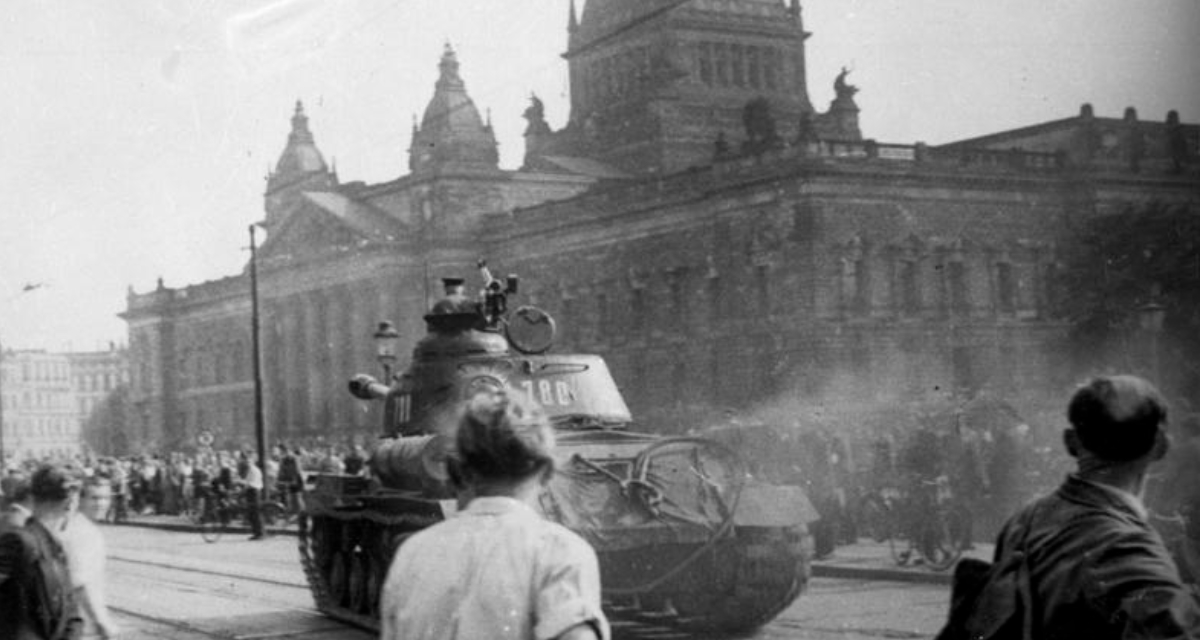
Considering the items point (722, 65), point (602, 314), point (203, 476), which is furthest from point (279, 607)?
point (722, 65)

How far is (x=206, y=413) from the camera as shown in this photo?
91125mm

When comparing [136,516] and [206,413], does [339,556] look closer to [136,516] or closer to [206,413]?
[136,516]

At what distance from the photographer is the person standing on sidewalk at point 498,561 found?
371 centimetres

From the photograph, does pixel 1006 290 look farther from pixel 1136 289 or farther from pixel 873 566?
pixel 873 566

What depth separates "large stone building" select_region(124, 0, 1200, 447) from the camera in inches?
1844

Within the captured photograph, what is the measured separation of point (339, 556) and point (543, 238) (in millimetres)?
45890

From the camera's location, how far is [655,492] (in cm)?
1217

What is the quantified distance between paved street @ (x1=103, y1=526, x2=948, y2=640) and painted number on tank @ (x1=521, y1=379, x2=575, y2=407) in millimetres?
1852

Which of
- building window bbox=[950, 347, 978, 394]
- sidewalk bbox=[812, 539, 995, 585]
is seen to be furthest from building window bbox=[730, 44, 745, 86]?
sidewalk bbox=[812, 539, 995, 585]

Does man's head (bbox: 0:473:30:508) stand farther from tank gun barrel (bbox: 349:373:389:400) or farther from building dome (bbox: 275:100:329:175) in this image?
building dome (bbox: 275:100:329:175)

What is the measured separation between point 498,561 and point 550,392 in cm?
999

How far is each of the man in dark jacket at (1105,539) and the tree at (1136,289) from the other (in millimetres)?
27319

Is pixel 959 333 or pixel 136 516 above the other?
pixel 959 333

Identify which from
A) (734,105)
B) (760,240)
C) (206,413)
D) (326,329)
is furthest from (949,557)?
(206,413)
